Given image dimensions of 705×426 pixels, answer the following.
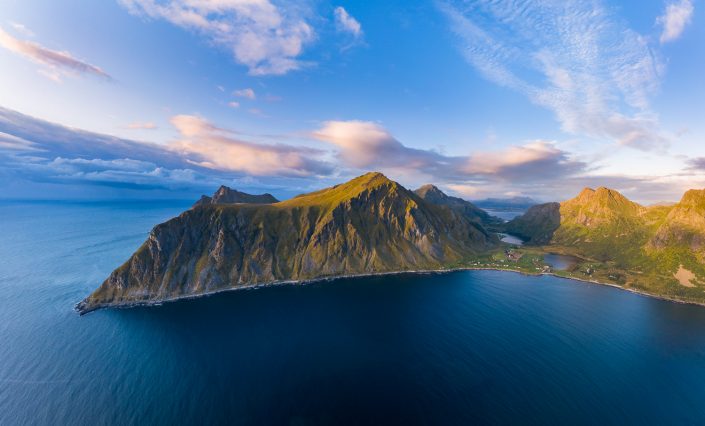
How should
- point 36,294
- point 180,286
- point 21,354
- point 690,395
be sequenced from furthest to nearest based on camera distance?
point 180,286
point 36,294
point 21,354
point 690,395

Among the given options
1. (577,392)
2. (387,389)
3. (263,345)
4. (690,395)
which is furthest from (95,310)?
(690,395)

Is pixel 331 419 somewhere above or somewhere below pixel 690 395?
below

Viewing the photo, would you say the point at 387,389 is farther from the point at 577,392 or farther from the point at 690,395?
the point at 690,395

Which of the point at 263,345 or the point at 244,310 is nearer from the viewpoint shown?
the point at 263,345

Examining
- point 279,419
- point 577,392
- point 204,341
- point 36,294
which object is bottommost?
point 36,294

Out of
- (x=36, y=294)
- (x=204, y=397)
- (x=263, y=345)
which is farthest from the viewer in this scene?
(x=36, y=294)

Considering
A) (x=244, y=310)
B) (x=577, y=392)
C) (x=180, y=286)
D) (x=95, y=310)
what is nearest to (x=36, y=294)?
(x=95, y=310)
